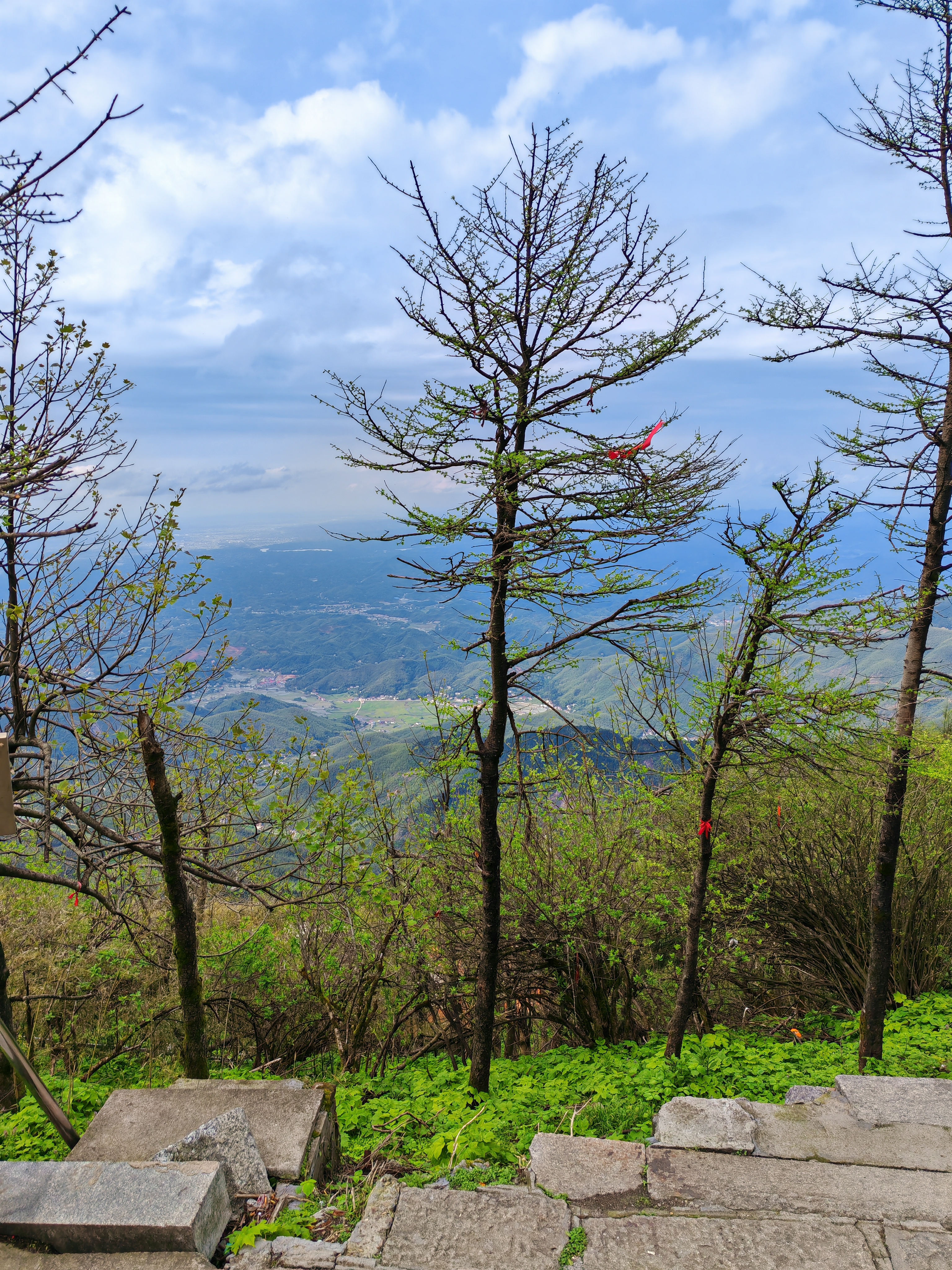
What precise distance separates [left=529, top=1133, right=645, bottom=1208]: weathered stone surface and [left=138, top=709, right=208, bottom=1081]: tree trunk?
2636 millimetres

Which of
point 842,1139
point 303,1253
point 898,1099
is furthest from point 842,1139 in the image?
point 303,1253

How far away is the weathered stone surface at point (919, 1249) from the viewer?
271 cm

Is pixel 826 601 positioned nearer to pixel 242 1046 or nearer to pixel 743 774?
pixel 743 774

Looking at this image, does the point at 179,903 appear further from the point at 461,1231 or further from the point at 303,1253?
the point at 461,1231

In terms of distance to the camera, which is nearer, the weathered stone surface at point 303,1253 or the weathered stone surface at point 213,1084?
the weathered stone surface at point 303,1253

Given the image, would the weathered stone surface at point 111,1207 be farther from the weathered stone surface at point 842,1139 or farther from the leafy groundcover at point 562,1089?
the weathered stone surface at point 842,1139

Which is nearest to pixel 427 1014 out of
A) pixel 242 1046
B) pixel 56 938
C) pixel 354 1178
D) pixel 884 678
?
pixel 242 1046

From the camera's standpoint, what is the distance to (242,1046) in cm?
827

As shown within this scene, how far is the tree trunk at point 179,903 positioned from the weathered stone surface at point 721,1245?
3266 mm

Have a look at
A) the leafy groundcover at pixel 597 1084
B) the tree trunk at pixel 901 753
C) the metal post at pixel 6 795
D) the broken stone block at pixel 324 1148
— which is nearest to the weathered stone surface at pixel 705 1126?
the leafy groundcover at pixel 597 1084

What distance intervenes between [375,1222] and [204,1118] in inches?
50.9

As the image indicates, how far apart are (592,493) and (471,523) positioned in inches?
38.6

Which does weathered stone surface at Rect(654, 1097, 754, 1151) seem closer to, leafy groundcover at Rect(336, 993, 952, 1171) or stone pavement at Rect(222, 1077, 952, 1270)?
stone pavement at Rect(222, 1077, 952, 1270)

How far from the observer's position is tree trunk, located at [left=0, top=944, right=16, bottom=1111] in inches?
192
